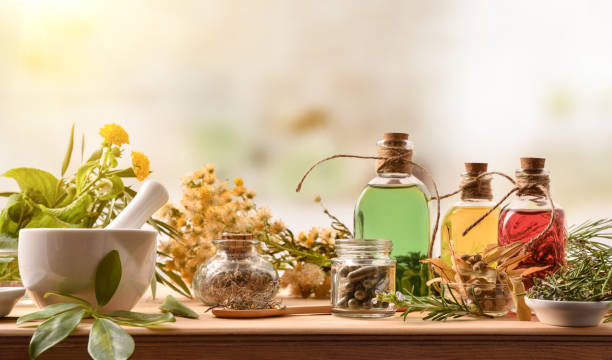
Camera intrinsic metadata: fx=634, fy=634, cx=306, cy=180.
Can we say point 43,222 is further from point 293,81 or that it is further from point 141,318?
point 293,81

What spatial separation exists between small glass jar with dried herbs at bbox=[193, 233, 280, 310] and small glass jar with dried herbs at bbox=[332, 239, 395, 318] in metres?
0.09

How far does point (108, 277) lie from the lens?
2.26 feet

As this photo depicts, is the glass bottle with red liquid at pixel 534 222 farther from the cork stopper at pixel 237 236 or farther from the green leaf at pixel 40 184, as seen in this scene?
the green leaf at pixel 40 184

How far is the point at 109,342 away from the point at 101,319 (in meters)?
0.05

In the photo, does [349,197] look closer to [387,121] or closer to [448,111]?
[387,121]

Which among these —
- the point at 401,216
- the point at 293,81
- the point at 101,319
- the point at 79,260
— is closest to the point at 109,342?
the point at 101,319

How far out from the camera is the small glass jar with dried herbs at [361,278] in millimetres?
754

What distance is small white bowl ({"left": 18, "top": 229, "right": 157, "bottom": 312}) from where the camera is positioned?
692mm

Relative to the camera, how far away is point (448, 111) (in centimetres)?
155

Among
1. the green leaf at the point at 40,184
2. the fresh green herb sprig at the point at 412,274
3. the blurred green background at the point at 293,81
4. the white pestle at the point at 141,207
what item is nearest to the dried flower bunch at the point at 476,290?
the fresh green herb sprig at the point at 412,274

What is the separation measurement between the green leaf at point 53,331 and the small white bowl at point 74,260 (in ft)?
0.23

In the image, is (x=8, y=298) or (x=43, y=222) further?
(x=43, y=222)

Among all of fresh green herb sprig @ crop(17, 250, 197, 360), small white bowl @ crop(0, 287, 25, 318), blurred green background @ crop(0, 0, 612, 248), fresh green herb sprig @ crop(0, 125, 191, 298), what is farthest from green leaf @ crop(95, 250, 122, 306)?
blurred green background @ crop(0, 0, 612, 248)

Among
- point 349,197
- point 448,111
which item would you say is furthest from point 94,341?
point 448,111
